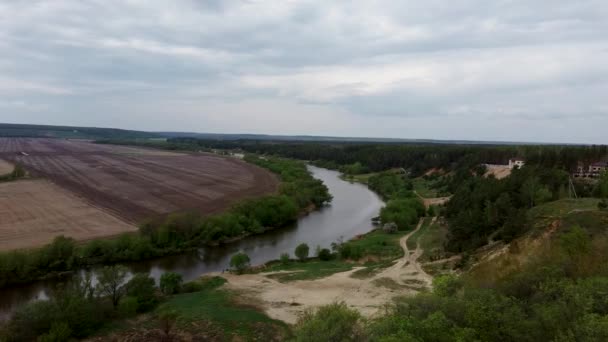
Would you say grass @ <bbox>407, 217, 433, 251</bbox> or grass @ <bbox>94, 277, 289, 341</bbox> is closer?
grass @ <bbox>94, 277, 289, 341</bbox>

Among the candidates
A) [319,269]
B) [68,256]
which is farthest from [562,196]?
[68,256]

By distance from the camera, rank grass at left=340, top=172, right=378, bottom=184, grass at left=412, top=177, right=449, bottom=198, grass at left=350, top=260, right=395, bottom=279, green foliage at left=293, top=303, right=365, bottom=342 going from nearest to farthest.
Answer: green foliage at left=293, top=303, right=365, bottom=342
grass at left=350, top=260, right=395, bottom=279
grass at left=412, top=177, right=449, bottom=198
grass at left=340, top=172, right=378, bottom=184

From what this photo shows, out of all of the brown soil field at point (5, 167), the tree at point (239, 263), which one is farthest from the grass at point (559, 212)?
the brown soil field at point (5, 167)

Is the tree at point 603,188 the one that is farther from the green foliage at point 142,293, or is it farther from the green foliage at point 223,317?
the green foliage at point 142,293

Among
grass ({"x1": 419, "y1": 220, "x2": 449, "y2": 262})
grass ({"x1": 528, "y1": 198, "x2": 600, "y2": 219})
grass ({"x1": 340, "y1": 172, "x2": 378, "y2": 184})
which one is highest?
grass ({"x1": 528, "y1": 198, "x2": 600, "y2": 219})

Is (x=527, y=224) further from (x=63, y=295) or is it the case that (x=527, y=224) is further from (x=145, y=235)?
(x=145, y=235)

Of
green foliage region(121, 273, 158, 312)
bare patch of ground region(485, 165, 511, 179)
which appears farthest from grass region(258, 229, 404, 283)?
bare patch of ground region(485, 165, 511, 179)

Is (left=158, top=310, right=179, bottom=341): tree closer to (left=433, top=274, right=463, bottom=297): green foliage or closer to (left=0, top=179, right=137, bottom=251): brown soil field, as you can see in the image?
(left=433, top=274, right=463, bottom=297): green foliage

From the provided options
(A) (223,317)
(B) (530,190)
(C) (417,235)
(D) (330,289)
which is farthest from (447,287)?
(C) (417,235)

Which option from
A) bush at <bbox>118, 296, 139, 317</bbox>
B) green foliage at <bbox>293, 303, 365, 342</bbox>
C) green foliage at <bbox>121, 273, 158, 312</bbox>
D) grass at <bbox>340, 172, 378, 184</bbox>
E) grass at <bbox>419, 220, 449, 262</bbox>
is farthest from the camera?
grass at <bbox>340, 172, 378, 184</bbox>

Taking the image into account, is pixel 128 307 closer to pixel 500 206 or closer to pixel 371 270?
pixel 371 270
